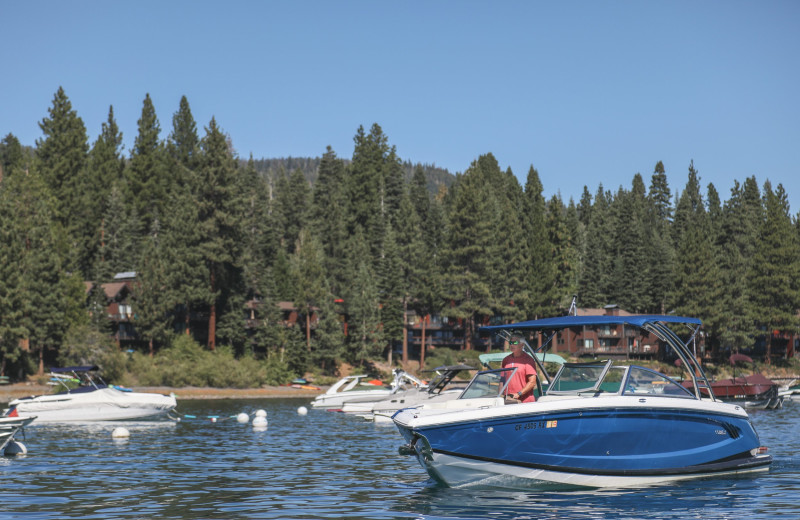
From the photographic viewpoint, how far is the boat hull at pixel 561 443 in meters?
16.4

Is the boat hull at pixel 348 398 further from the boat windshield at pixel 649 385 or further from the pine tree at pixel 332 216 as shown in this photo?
the pine tree at pixel 332 216

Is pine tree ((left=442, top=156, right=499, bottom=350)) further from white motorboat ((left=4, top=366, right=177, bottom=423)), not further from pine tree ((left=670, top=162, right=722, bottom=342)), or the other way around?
white motorboat ((left=4, top=366, right=177, bottom=423))

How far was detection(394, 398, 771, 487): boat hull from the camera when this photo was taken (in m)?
16.4

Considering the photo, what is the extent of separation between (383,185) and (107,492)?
110667 mm

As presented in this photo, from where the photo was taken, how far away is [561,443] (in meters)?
16.6

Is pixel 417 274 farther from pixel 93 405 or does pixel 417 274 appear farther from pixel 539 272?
pixel 93 405

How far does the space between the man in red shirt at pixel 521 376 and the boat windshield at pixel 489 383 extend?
14cm

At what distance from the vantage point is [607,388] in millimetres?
17578

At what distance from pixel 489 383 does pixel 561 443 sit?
2379 millimetres

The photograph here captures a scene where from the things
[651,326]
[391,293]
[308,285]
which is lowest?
[651,326]

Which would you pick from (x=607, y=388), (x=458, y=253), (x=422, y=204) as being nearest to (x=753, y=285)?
(x=458, y=253)

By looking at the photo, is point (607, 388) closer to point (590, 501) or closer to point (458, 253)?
point (590, 501)

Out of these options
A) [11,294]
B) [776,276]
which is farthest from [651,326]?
[776,276]

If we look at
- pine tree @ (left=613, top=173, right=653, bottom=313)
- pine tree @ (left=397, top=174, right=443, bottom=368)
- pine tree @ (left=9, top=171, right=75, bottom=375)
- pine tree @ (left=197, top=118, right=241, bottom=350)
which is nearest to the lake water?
pine tree @ (left=9, top=171, right=75, bottom=375)
